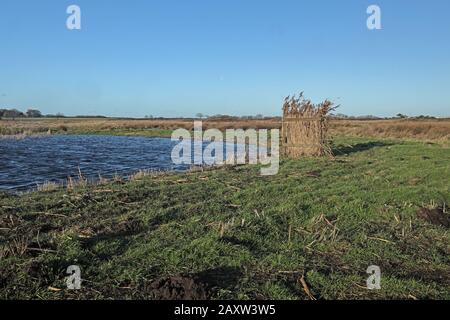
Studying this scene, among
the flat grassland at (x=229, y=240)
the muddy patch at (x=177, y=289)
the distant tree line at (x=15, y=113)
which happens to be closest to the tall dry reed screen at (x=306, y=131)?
the flat grassland at (x=229, y=240)

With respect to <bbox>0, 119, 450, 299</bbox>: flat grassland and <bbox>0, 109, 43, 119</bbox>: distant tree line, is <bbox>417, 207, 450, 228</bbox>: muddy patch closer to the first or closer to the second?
<bbox>0, 119, 450, 299</bbox>: flat grassland

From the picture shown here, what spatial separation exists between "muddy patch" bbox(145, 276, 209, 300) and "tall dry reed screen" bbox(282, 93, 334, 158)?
16.2 metres

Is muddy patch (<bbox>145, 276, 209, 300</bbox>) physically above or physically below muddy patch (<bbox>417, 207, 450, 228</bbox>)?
below

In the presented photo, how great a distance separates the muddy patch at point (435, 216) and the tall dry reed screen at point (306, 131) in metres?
11.6

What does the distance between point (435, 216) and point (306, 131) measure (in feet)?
41.1

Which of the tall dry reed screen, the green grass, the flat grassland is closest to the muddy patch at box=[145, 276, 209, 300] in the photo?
the flat grassland

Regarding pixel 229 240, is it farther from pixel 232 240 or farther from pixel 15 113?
pixel 15 113

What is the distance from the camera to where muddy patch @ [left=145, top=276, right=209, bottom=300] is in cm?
458

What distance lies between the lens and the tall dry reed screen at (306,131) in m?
20.3

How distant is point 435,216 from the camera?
27.1 feet

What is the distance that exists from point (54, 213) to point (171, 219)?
2374mm

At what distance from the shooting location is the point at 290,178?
1311cm
